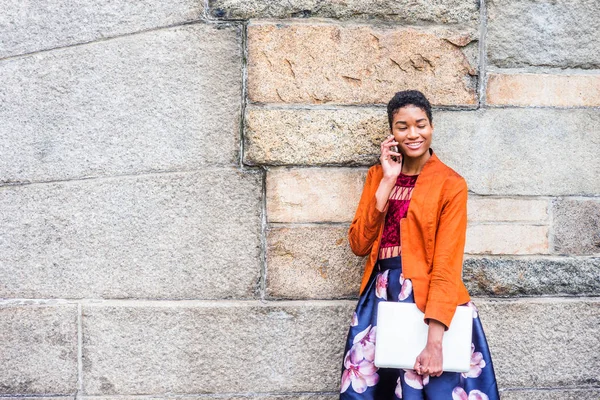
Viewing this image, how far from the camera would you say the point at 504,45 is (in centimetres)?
291

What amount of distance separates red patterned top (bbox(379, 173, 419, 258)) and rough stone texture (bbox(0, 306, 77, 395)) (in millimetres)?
1474

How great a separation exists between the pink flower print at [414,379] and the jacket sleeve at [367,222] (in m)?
0.51

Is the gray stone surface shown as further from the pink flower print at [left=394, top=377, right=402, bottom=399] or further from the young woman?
the pink flower print at [left=394, top=377, right=402, bottom=399]

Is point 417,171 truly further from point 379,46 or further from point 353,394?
point 353,394

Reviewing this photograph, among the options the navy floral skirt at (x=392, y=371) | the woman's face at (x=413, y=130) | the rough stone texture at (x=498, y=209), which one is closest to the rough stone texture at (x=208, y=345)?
the navy floral skirt at (x=392, y=371)

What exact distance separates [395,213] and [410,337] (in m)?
0.49

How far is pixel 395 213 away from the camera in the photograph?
98.1 inches

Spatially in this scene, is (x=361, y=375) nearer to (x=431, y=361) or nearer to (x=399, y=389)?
(x=399, y=389)

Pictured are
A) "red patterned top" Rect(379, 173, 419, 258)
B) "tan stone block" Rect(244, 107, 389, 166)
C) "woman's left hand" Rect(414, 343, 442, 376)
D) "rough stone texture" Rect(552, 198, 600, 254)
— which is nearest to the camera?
"woman's left hand" Rect(414, 343, 442, 376)

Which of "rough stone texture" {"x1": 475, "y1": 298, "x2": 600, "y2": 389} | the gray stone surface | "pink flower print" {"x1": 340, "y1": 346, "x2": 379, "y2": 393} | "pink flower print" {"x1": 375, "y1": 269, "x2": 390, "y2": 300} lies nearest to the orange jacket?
"pink flower print" {"x1": 375, "y1": 269, "x2": 390, "y2": 300}

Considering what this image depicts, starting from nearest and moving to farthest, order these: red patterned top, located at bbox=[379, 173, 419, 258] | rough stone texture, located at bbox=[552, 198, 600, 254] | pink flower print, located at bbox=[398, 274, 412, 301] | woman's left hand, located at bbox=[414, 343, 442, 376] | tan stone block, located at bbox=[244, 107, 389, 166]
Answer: woman's left hand, located at bbox=[414, 343, 442, 376] → pink flower print, located at bbox=[398, 274, 412, 301] → red patterned top, located at bbox=[379, 173, 419, 258] → tan stone block, located at bbox=[244, 107, 389, 166] → rough stone texture, located at bbox=[552, 198, 600, 254]

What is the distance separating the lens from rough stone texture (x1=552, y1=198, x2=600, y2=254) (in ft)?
9.66

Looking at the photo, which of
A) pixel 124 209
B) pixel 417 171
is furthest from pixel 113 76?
pixel 417 171

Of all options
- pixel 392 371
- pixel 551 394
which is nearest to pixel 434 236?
pixel 392 371
